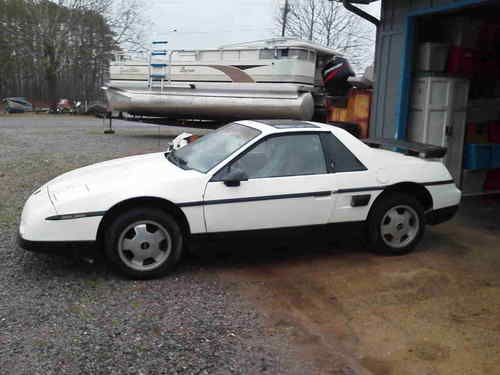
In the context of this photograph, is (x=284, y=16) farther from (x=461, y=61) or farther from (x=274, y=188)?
(x=274, y=188)

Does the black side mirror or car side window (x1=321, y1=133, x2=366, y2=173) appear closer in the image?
the black side mirror

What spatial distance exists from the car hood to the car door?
493mm

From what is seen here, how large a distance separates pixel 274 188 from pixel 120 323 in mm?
1847

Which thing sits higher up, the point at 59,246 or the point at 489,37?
the point at 489,37

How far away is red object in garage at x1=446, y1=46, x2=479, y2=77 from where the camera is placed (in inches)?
316

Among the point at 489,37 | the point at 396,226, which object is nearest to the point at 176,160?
the point at 396,226

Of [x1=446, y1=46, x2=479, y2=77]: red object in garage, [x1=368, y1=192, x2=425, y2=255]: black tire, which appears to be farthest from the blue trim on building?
[x1=368, y1=192, x2=425, y2=255]: black tire

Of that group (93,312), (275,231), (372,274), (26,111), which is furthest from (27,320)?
(26,111)

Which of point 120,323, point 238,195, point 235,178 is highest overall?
point 235,178

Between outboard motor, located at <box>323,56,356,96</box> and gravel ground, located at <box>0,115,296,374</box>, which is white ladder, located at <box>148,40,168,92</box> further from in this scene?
gravel ground, located at <box>0,115,296,374</box>

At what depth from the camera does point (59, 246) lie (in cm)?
439

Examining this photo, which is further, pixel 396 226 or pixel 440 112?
pixel 440 112

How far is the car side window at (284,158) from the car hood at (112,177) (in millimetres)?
643

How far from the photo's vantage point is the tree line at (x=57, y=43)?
37.3 meters
